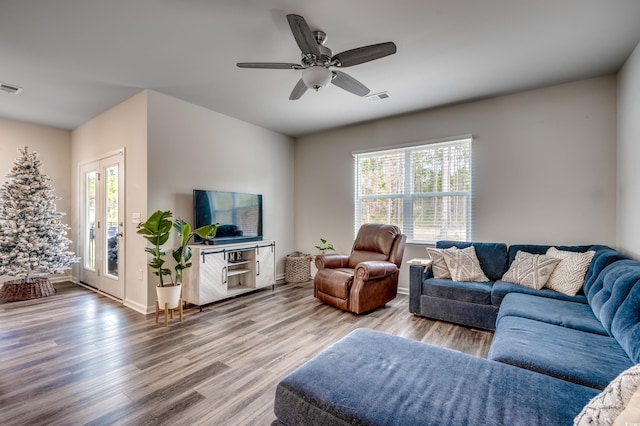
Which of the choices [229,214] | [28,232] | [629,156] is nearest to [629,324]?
[629,156]

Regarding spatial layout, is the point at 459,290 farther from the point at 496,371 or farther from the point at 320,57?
the point at 320,57

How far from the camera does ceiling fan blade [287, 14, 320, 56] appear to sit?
193 cm

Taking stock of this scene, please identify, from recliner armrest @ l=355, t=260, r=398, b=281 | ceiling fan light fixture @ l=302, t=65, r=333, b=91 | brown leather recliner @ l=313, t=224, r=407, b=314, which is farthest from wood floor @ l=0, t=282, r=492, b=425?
ceiling fan light fixture @ l=302, t=65, r=333, b=91

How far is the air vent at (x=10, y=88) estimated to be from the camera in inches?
135

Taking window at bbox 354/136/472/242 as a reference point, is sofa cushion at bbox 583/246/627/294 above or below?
below

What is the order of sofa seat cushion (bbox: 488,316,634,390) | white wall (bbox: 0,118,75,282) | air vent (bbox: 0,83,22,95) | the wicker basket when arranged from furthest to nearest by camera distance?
the wicker basket
white wall (bbox: 0,118,75,282)
air vent (bbox: 0,83,22,95)
sofa seat cushion (bbox: 488,316,634,390)

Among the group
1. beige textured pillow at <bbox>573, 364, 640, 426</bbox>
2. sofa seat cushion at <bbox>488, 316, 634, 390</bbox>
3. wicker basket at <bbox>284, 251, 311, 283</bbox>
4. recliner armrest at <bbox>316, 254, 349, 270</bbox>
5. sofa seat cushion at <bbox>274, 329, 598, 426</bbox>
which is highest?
beige textured pillow at <bbox>573, 364, 640, 426</bbox>

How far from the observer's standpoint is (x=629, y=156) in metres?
2.79

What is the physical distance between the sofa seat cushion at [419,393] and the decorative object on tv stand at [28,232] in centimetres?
495

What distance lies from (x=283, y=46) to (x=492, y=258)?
3194 mm

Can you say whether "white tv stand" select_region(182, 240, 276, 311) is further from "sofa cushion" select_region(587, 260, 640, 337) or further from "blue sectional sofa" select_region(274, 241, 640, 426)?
"sofa cushion" select_region(587, 260, 640, 337)

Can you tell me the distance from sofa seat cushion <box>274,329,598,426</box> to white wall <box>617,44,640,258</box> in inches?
Answer: 89.5

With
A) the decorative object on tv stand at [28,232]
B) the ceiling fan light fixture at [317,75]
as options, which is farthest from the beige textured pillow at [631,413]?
the decorative object on tv stand at [28,232]

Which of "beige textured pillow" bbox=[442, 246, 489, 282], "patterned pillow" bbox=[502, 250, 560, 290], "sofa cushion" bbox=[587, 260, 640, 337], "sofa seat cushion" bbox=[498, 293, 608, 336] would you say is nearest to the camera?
"sofa cushion" bbox=[587, 260, 640, 337]
